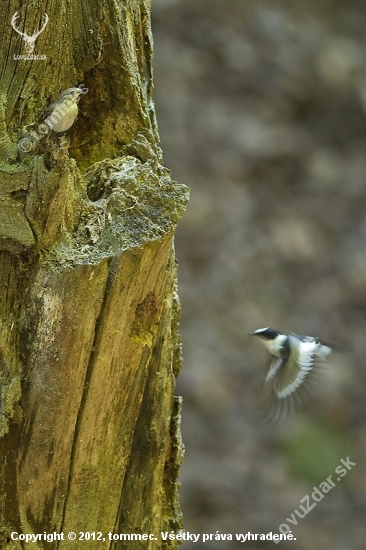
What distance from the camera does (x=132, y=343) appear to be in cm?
107

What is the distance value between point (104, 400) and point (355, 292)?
255 cm

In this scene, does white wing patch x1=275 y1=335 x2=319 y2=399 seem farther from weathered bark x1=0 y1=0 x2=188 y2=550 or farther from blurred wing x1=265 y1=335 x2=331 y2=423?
weathered bark x1=0 y1=0 x2=188 y2=550

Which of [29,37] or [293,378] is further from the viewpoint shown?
[293,378]

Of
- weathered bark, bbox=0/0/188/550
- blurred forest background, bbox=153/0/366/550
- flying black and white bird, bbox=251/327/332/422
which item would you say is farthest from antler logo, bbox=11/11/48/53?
blurred forest background, bbox=153/0/366/550

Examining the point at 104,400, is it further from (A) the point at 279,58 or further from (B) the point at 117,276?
(A) the point at 279,58

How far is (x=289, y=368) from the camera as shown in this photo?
1.44 m

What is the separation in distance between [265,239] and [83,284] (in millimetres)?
2507

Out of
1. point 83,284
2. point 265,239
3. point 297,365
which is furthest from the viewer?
point 265,239

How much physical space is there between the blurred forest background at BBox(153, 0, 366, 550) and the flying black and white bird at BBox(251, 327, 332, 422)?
1.59 m

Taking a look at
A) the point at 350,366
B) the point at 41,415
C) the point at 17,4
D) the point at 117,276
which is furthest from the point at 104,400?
the point at 350,366

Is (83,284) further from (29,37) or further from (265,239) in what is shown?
(265,239)

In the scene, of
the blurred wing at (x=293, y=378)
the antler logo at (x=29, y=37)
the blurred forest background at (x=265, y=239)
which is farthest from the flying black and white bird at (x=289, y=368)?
the blurred forest background at (x=265, y=239)

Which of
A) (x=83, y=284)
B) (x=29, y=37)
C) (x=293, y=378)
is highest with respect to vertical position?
(x=29, y=37)

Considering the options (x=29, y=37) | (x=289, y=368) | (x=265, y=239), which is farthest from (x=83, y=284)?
(x=265, y=239)
